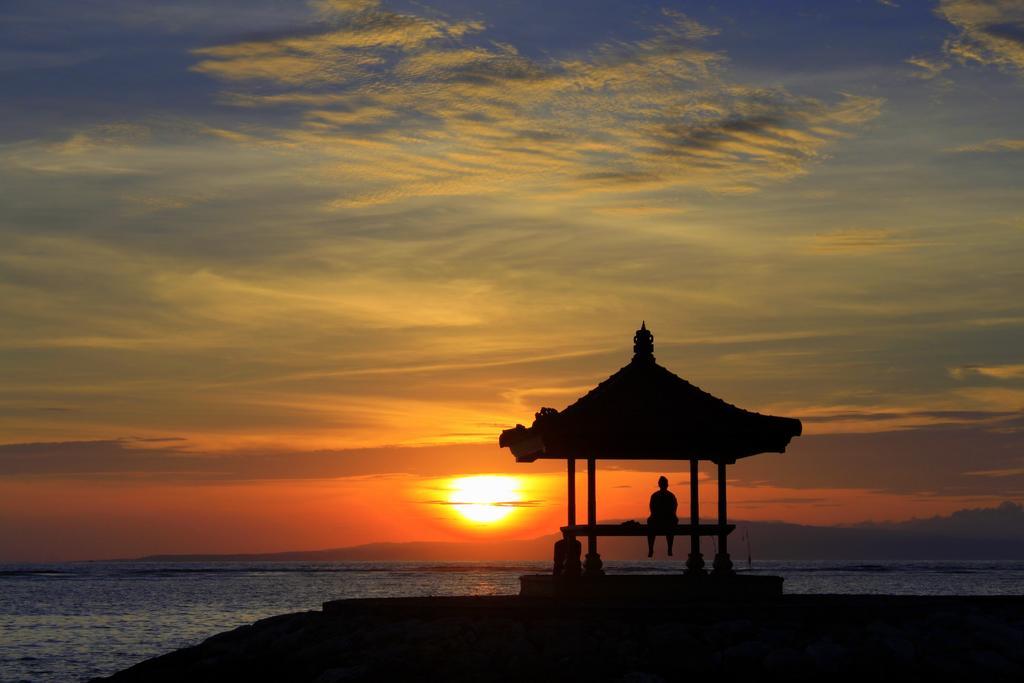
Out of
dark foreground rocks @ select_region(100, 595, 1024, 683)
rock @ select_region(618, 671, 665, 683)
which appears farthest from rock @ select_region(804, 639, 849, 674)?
rock @ select_region(618, 671, 665, 683)

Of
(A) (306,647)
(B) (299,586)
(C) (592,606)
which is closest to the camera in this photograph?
(C) (592,606)

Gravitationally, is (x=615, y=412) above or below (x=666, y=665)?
above

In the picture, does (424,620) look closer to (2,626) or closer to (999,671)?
(999,671)

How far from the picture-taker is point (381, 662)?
2352 cm

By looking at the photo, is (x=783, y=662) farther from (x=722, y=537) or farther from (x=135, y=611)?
(x=135, y=611)

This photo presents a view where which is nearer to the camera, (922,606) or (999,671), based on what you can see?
(999,671)

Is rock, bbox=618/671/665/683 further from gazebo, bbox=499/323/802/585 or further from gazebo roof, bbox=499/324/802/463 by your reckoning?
gazebo roof, bbox=499/324/802/463

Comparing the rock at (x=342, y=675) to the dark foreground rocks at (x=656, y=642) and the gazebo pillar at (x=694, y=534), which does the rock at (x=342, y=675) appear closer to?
the dark foreground rocks at (x=656, y=642)

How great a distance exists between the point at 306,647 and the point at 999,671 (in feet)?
40.0

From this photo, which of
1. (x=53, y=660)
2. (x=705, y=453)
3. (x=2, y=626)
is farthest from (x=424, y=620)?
(x=2, y=626)

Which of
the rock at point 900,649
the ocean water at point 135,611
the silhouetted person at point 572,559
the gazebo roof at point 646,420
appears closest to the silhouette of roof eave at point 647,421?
the gazebo roof at point 646,420

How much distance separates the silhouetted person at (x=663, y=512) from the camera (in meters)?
27.2

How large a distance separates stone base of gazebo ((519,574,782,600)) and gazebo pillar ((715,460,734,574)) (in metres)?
0.23

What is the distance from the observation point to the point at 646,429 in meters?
27.0
